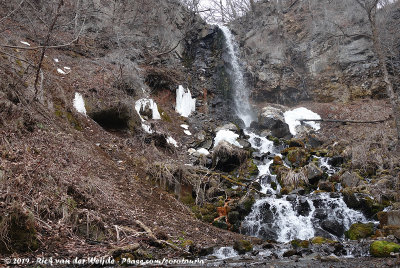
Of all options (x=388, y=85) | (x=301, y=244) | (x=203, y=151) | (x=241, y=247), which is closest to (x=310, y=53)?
(x=388, y=85)

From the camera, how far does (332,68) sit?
20391mm

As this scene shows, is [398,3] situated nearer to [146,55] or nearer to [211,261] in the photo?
[146,55]

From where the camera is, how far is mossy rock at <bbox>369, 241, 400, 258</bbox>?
5103 millimetres

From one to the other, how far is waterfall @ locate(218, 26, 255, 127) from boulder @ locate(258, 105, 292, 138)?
2.02 metres

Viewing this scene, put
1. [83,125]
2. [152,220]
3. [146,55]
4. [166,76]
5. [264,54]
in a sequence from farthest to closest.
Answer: [264,54] → [146,55] → [166,76] → [83,125] → [152,220]

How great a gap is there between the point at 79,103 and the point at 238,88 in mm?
13323

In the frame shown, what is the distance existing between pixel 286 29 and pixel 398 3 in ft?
25.7

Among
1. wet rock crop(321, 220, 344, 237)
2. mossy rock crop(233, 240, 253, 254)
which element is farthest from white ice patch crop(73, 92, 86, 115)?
wet rock crop(321, 220, 344, 237)

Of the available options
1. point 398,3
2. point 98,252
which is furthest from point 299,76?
point 98,252

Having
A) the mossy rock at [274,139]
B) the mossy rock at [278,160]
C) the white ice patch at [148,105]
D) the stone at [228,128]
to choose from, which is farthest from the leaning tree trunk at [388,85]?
the white ice patch at [148,105]

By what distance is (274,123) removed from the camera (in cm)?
1638

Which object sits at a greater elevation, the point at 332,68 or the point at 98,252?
the point at 332,68

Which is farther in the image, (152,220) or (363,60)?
(363,60)

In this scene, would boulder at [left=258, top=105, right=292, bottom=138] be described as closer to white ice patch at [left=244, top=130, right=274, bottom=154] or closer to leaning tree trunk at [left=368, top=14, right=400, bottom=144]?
white ice patch at [left=244, top=130, right=274, bottom=154]
